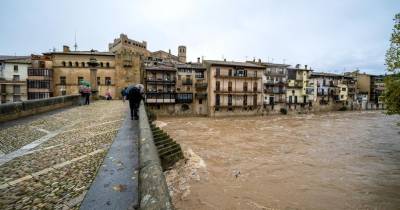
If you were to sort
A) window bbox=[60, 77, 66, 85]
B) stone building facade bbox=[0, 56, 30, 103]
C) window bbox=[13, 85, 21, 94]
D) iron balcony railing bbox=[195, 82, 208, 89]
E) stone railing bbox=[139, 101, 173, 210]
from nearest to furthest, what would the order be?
1. stone railing bbox=[139, 101, 173, 210]
2. stone building facade bbox=[0, 56, 30, 103]
3. window bbox=[13, 85, 21, 94]
4. window bbox=[60, 77, 66, 85]
5. iron balcony railing bbox=[195, 82, 208, 89]

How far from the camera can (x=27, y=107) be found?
446 inches

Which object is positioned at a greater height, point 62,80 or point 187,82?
point 187,82

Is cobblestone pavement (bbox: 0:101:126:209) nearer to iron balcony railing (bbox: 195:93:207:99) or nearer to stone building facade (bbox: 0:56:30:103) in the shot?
stone building facade (bbox: 0:56:30:103)

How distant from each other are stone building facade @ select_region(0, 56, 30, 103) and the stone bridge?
45.0 m

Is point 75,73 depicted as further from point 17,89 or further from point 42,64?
point 17,89

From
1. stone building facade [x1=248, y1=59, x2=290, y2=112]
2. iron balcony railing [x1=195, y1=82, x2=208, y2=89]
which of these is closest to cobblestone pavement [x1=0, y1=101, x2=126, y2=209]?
iron balcony railing [x1=195, y1=82, x2=208, y2=89]

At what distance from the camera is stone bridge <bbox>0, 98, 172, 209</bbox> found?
2.92 metres

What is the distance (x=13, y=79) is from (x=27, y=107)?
41.5m

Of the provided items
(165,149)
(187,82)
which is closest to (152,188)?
(165,149)

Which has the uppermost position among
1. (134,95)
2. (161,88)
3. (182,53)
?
(182,53)

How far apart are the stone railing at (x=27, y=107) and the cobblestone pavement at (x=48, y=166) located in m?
2.28

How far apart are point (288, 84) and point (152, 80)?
37.5 m

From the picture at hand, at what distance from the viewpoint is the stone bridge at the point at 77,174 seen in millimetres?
2922

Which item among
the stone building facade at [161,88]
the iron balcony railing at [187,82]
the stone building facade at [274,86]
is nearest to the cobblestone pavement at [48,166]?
the stone building facade at [161,88]
